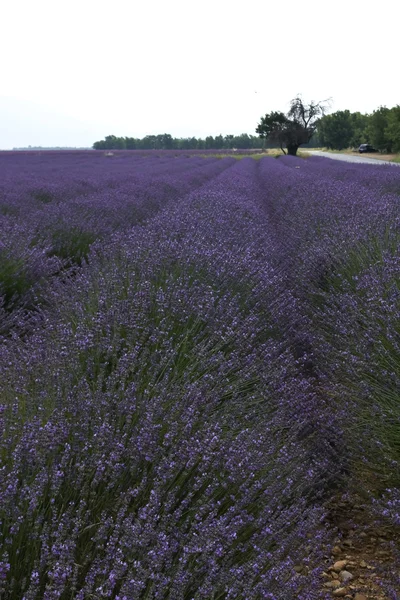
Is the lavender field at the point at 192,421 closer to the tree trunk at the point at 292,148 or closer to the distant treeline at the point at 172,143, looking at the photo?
the tree trunk at the point at 292,148

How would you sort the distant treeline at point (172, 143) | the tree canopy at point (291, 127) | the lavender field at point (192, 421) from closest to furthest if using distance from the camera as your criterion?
the lavender field at point (192, 421) < the tree canopy at point (291, 127) < the distant treeline at point (172, 143)

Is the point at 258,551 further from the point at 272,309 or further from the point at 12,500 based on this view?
the point at 272,309

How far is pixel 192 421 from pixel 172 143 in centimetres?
7768

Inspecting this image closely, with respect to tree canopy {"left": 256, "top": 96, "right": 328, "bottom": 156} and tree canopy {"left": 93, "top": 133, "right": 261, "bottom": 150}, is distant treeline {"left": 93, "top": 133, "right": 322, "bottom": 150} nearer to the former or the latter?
tree canopy {"left": 93, "top": 133, "right": 261, "bottom": 150}

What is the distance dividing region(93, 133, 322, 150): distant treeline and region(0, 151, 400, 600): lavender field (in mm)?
71532

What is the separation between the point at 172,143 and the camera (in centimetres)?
7656

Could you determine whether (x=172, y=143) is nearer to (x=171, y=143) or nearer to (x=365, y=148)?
(x=171, y=143)

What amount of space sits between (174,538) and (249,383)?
1133mm

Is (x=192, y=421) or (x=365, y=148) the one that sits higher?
(x=192, y=421)

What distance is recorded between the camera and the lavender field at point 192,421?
1271 mm

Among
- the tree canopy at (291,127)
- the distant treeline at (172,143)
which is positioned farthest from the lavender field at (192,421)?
the distant treeline at (172,143)

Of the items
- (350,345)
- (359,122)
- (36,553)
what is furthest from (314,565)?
(359,122)

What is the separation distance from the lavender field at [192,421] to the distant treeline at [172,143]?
71.5m

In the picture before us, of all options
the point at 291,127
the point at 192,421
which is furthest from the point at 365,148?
the point at 192,421
